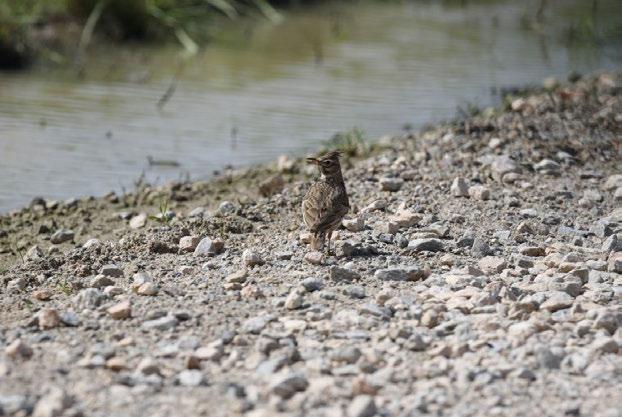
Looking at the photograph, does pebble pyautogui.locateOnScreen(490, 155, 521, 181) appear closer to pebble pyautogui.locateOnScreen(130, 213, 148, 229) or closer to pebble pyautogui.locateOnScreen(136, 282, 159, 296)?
pebble pyautogui.locateOnScreen(130, 213, 148, 229)

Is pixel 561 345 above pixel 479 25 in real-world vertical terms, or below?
below

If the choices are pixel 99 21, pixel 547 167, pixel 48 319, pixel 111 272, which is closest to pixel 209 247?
pixel 111 272

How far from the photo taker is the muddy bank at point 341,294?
5.64m

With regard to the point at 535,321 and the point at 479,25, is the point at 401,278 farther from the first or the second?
the point at 479,25

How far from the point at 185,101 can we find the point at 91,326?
7021mm

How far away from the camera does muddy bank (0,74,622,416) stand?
564cm

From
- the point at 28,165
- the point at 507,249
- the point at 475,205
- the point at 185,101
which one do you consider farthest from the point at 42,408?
the point at 185,101

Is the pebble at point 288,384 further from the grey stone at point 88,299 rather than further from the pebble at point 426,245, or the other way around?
the pebble at point 426,245

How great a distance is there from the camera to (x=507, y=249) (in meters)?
7.86

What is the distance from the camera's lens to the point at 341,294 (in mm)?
6922

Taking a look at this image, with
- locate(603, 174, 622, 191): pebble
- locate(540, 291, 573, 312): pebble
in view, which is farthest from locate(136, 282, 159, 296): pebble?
locate(603, 174, 622, 191): pebble

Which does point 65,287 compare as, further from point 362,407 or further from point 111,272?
point 362,407

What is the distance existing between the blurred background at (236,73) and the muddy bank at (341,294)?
4.35ft

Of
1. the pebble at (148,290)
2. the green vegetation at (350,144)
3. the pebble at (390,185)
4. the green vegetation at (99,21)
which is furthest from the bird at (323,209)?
the green vegetation at (99,21)
